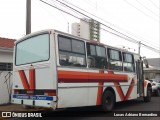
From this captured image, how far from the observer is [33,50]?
9984 mm

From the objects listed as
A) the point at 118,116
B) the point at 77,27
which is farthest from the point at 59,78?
the point at 77,27

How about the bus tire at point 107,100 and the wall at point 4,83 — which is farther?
the wall at point 4,83

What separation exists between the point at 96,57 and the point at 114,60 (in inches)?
66.3

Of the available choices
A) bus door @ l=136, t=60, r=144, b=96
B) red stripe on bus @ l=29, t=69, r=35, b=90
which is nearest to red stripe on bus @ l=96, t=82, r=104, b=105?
red stripe on bus @ l=29, t=69, r=35, b=90

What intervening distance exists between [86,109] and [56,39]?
480 cm

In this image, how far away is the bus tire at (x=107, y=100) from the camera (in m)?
11.2

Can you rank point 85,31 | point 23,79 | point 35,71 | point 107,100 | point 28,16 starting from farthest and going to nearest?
point 85,31
point 28,16
point 107,100
point 23,79
point 35,71

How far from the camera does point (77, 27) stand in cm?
2859

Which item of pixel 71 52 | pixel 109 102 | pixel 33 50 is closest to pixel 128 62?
pixel 109 102

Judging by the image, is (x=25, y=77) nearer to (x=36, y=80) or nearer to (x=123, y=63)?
(x=36, y=80)

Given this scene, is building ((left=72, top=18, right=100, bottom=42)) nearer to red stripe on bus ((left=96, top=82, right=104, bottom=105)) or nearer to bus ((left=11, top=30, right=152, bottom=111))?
bus ((left=11, top=30, right=152, bottom=111))

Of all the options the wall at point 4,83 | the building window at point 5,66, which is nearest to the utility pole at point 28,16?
the wall at point 4,83

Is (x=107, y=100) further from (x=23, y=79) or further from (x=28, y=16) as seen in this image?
(x=28, y=16)

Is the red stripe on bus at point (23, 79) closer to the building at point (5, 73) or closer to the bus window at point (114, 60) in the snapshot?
the bus window at point (114, 60)
